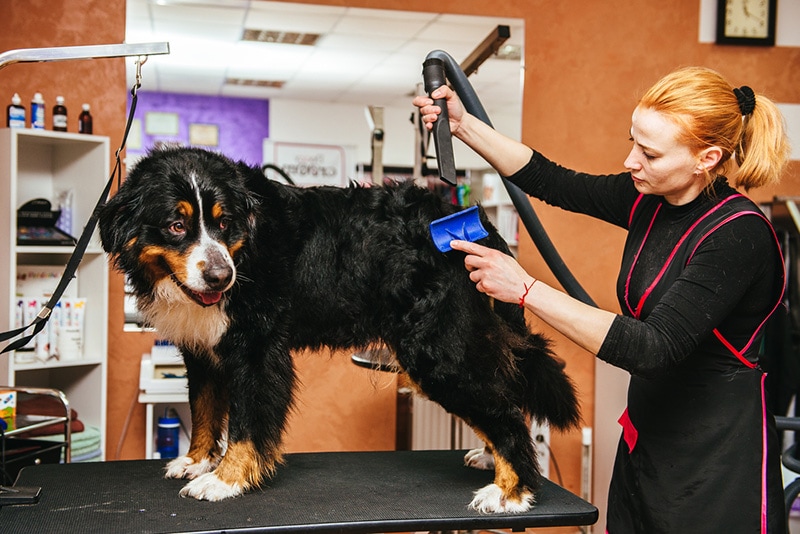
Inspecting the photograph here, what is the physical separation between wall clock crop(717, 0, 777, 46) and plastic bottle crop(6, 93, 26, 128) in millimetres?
3232

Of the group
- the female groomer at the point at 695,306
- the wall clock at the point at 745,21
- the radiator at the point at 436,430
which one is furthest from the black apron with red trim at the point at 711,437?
the wall clock at the point at 745,21

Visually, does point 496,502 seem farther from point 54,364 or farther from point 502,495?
point 54,364

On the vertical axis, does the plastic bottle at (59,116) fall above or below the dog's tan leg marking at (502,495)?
above

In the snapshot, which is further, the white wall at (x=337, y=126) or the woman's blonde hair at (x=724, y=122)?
the white wall at (x=337, y=126)

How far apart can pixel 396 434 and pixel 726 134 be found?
2.58m

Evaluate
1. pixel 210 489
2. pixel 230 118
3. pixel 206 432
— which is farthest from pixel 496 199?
pixel 210 489

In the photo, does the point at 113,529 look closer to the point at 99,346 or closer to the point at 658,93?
the point at 658,93

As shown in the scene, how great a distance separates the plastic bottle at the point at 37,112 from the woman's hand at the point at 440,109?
6.33 feet

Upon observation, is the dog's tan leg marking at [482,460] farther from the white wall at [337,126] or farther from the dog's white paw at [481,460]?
the white wall at [337,126]

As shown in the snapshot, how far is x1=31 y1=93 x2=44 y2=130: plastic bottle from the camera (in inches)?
121

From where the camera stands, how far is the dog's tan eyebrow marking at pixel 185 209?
1665mm

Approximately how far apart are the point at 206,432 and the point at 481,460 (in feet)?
2.35

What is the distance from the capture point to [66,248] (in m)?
3.02

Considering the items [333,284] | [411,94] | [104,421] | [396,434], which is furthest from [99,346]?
[411,94]
